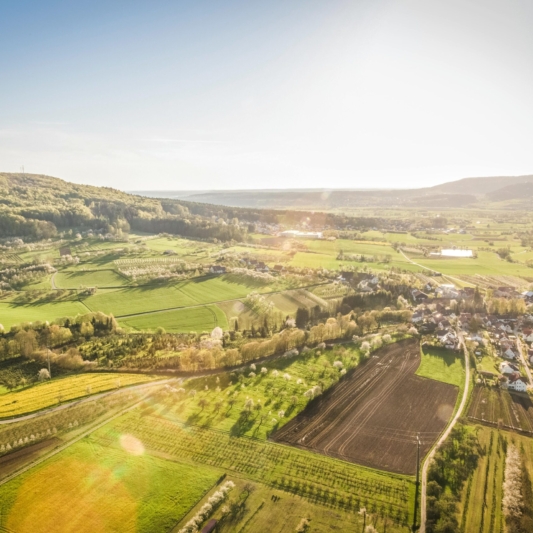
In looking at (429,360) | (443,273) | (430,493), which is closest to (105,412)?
(430,493)

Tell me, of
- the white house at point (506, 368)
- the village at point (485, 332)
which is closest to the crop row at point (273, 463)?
the village at point (485, 332)

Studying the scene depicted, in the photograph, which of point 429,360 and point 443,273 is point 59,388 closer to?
point 429,360

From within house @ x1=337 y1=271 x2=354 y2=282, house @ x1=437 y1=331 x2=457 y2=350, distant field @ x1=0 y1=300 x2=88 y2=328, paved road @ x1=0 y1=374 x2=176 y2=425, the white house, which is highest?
distant field @ x1=0 y1=300 x2=88 y2=328

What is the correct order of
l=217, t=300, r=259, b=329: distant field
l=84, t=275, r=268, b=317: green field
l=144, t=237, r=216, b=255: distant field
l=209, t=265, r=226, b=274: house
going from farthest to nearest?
1. l=144, t=237, r=216, b=255: distant field
2. l=209, t=265, r=226, b=274: house
3. l=84, t=275, r=268, b=317: green field
4. l=217, t=300, r=259, b=329: distant field

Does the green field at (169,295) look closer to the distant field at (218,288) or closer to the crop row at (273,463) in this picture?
the distant field at (218,288)

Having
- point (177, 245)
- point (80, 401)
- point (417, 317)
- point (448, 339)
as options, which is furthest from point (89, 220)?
point (448, 339)

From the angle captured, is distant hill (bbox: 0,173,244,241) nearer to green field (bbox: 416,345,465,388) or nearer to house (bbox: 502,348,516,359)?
green field (bbox: 416,345,465,388)

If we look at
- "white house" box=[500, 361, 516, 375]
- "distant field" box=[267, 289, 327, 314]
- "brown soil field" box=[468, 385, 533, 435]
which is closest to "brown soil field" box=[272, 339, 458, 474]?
"brown soil field" box=[468, 385, 533, 435]
